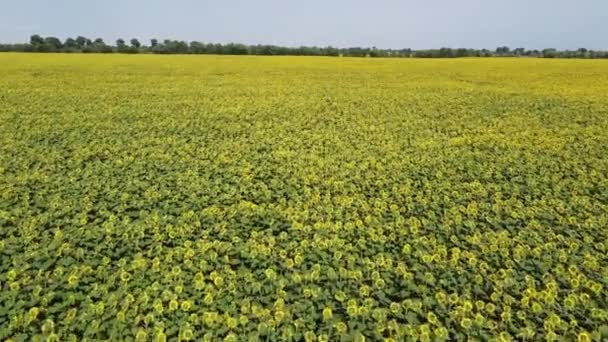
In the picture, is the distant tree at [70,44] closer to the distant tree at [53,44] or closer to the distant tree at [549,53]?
the distant tree at [53,44]

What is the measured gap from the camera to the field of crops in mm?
4148

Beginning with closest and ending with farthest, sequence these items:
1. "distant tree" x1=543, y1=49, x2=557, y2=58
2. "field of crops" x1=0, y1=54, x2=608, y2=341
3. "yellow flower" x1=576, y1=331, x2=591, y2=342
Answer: "yellow flower" x1=576, y1=331, x2=591, y2=342 < "field of crops" x1=0, y1=54, x2=608, y2=341 < "distant tree" x1=543, y1=49, x2=557, y2=58

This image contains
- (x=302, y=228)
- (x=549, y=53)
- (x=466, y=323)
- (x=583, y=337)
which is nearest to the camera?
(x=583, y=337)

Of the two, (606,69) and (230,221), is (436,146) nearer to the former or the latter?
(230,221)

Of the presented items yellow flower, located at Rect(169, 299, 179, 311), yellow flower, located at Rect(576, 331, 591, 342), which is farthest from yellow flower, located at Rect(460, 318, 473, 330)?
yellow flower, located at Rect(169, 299, 179, 311)

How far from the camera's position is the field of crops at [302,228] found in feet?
13.6

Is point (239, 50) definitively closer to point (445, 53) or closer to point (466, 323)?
point (445, 53)

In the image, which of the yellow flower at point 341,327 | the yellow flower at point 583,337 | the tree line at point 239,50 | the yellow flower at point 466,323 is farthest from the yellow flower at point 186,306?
the tree line at point 239,50

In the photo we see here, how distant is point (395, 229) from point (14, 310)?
3914mm

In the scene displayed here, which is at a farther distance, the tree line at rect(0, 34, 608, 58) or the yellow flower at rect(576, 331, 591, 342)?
the tree line at rect(0, 34, 608, 58)

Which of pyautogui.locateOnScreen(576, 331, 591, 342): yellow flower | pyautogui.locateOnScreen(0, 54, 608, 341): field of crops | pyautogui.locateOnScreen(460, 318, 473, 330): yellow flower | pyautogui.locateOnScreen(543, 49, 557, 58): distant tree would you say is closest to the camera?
pyautogui.locateOnScreen(576, 331, 591, 342): yellow flower

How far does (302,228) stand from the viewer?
5918 mm

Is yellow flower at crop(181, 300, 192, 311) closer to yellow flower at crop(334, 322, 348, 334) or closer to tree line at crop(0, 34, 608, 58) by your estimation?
yellow flower at crop(334, 322, 348, 334)

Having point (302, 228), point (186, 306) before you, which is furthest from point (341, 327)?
point (302, 228)
